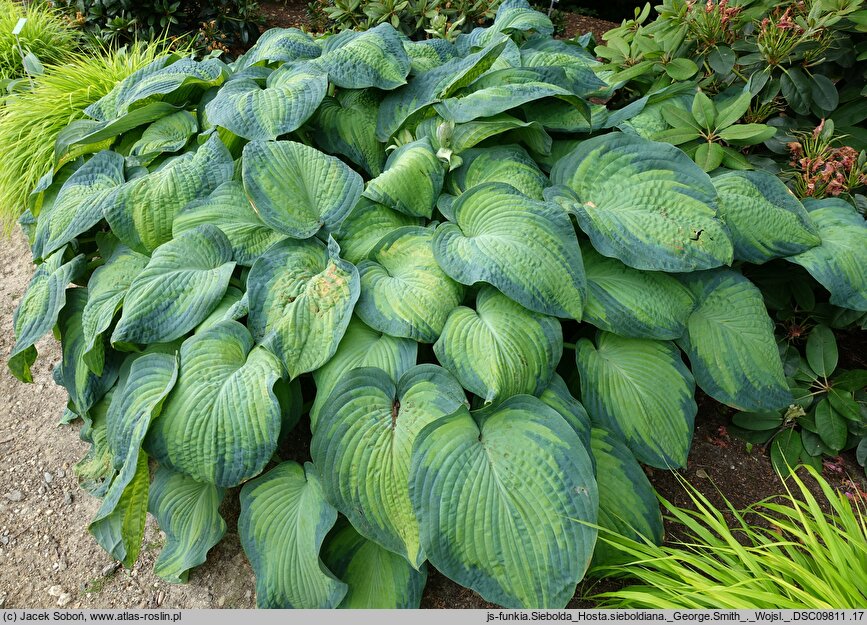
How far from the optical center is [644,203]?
1857 mm

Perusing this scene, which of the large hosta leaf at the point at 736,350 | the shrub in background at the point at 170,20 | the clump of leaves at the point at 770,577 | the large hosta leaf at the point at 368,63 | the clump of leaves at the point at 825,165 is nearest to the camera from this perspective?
the clump of leaves at the point at 770,577

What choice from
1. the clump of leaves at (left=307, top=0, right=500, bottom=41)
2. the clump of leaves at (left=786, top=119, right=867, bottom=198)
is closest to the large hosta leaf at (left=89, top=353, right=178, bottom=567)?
the clump of leaves at (left=786, top=119, right=867, bottom=198)

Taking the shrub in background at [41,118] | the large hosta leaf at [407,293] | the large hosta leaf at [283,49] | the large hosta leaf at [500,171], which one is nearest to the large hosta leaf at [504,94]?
the large hosta leaf at [500,171]

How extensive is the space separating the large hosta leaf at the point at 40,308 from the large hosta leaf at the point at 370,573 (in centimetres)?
111

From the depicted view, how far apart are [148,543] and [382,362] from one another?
0.89m

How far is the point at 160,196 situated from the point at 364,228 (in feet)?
2.12

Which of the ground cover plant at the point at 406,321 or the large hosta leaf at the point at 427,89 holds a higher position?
the large hosta leaf at the point at 427,89

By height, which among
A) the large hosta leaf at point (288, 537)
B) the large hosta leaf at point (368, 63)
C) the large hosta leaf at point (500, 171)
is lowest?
the large hosta leaf at point (288, 537)

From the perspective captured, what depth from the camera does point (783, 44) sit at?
81.6 inches

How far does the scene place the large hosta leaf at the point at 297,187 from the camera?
1.85 meters

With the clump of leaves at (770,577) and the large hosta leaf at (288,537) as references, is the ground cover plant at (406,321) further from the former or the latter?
the clump of leaves at (770,577)

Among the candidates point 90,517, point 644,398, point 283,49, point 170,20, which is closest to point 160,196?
point 283,49

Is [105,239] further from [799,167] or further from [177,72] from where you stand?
[799,167]

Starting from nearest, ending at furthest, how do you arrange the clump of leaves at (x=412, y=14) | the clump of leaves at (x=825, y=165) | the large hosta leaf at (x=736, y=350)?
the large hosta leaf at (x=736, y=350), the clump of leaves at (x=825, y=165), the clump of leaves at (x=412, y=14)
